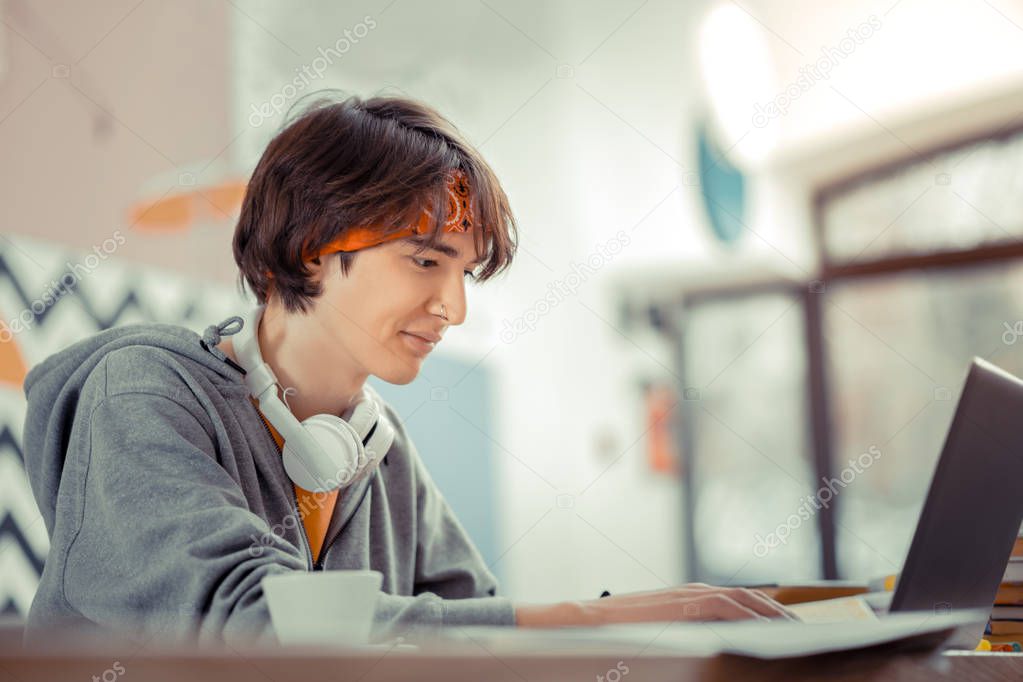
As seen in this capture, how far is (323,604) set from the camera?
1.63ft

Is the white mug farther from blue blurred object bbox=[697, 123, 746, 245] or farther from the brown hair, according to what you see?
blue blurred object bbox=[697, 123, 746, 245]

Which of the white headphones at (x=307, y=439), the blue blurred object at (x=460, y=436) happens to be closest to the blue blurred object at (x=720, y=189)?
the blue blurred object at (x=460, y=436)

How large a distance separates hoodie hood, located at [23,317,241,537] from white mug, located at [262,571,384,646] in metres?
0.52

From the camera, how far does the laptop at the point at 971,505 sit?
73cm

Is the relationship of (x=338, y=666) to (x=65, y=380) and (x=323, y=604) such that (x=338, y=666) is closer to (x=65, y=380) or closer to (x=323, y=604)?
(x=323, y=604)

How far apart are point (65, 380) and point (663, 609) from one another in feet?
2.03

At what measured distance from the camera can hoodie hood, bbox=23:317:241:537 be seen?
3.16 ft

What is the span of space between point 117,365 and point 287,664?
62 centimetres

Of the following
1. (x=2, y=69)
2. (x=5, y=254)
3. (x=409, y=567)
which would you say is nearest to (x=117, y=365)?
(x=409, y=567)

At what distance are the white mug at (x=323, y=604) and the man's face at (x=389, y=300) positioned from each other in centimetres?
63

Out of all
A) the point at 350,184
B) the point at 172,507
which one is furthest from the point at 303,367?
the point at 172,507

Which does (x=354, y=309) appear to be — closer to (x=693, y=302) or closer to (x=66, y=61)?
(x=66, y=61)

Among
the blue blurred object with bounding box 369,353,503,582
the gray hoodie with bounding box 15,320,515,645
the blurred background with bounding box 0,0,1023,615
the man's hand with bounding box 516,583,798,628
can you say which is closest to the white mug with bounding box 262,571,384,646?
the gray hoodie with bounding box 15,320,515,645

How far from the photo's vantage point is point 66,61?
2580 mm
